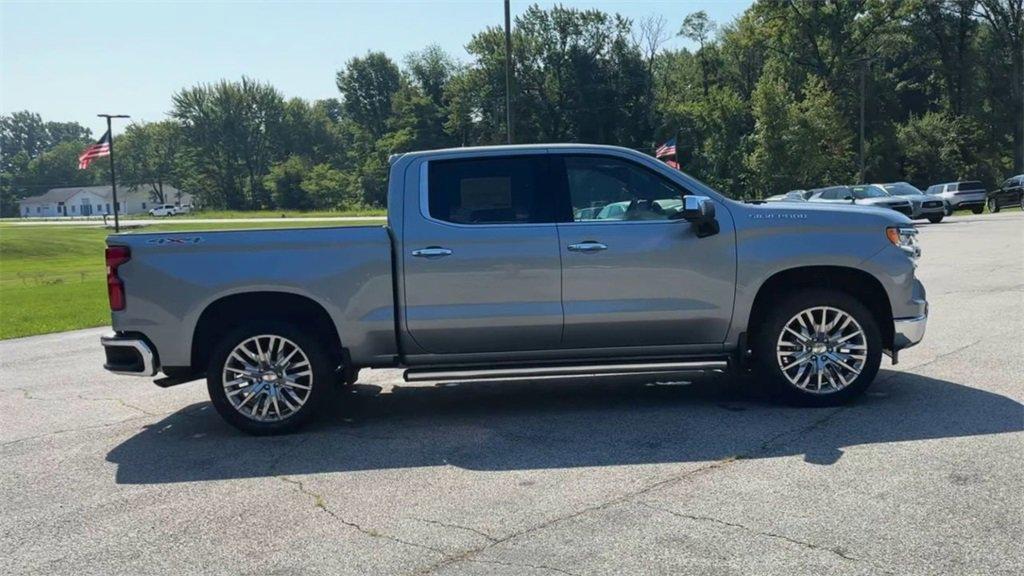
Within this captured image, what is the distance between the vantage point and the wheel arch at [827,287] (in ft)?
21.1

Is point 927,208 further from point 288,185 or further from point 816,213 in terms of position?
point 288,185

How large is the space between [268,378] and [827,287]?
168 inches

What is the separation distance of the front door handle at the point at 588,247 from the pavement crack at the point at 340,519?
2489 mm

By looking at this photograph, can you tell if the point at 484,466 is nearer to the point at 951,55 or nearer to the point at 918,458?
the point at 918,458

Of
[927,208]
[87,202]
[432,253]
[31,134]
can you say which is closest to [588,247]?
[432,253]

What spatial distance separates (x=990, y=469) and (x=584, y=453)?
92.6 inches

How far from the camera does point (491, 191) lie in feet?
20.9

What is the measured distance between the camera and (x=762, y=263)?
6270mm

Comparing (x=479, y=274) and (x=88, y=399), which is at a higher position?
(x=479, y=274)

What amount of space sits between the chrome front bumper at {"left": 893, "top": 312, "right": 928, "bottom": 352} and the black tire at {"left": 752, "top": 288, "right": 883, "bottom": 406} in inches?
5.2

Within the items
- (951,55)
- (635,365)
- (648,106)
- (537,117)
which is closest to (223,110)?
(537,117)

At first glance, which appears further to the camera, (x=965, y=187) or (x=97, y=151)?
(x=965, y=187)

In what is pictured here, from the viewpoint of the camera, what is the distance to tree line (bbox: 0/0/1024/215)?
173 feet

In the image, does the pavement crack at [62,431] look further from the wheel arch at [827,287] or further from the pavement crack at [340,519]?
the wheel arch at [827,287]
